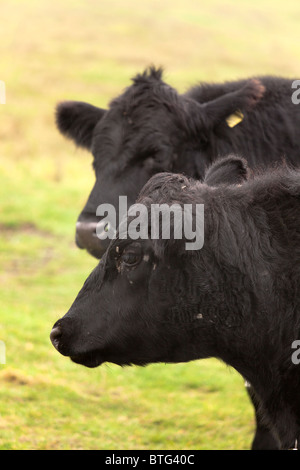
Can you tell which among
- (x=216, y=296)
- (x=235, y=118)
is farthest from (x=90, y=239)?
(x=216, y=296)

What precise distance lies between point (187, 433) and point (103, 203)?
188 cm

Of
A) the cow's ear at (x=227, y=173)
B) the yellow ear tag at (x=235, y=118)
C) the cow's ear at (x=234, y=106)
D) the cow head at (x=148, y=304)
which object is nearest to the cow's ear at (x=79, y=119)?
the cow's ear at (x=234, y=106)

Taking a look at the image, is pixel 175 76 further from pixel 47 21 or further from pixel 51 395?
pixel 51 395

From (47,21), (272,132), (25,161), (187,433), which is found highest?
(47,21)

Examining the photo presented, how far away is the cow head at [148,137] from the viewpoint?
5383 mm

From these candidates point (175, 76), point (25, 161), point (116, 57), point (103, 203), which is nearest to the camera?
point (103, 203)

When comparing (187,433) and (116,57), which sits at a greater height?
(116,57)

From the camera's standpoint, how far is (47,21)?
38.2 m

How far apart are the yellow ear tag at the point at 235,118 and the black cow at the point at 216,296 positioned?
2198 mm

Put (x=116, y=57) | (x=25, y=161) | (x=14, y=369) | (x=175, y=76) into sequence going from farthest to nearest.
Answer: (x=116, y=57) → (x=175, y=76) → (x=25, y=161) → (x=14, y=369)

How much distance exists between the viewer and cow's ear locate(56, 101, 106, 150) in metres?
6.24

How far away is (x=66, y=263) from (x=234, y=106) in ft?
18.0

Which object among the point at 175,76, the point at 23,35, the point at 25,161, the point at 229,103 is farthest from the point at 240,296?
the point at 23,35

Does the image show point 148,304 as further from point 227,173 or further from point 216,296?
point 227,173
